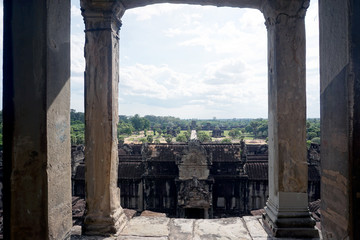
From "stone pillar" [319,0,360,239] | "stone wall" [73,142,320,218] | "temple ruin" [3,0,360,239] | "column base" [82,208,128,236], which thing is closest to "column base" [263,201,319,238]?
"temple ruin" [3,0,360,239]

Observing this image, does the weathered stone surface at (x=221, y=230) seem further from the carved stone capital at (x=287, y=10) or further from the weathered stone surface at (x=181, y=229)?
the carved stone capital at (x=287, y=10)

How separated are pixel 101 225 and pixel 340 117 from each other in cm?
337

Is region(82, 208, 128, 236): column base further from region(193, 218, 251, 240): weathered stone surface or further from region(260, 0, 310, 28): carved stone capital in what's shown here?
region(260, 0, 310, 28): carved stone capital

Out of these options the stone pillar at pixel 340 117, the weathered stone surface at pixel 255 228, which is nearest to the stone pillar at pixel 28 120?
the weathered stone surface at pixel 255 228

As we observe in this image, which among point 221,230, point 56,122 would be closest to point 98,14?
point 56,122

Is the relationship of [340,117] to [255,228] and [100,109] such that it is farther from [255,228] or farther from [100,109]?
[100,109]

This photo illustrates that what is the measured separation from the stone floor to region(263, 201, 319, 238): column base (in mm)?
181

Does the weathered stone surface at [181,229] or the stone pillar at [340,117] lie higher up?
the stone pillar at [340,117]

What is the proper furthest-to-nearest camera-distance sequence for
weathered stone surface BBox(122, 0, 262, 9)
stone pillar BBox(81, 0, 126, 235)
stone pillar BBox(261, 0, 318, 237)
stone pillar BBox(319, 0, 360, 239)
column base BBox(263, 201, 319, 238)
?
weathered stone surface BBox(122, 0, 262, 9) < stone pillar BBox(81, 0, 126, 235) < stone pillar BBox(261, 0, 318, 237) < column base BBox(263, 201, 319, 238) < stone pillar BBox(319, 0, 360, 239)

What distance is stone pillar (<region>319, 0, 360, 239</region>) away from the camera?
2160 mm

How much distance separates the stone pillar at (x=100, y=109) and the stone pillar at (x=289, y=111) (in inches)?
97.1

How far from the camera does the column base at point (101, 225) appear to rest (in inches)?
142

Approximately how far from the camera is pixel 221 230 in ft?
12.2

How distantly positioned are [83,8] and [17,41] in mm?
1680
